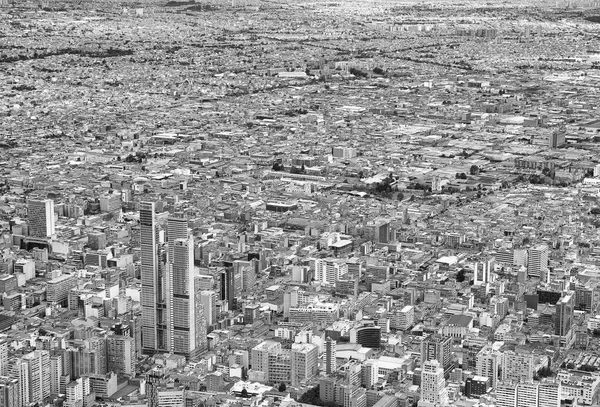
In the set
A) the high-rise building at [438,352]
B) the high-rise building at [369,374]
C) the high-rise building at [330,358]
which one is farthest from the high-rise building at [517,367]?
the high-rise building at [330,358]

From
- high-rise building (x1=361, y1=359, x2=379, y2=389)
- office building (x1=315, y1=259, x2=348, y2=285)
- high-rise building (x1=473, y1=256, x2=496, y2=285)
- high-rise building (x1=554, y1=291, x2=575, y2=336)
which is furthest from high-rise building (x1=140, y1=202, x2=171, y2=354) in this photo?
high-rise building (x1=473, y1=256, x2=496, y2=285)

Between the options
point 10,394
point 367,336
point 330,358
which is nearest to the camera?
point 10,394

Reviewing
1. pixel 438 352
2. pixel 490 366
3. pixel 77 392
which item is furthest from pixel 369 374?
pixel 77 392

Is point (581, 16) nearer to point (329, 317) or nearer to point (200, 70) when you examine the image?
point (200, 70)

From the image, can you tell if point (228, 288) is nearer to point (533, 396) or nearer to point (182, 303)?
point (182, 303)

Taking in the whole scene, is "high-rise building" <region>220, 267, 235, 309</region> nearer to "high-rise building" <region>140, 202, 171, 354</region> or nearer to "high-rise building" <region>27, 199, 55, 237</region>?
"high-rise building" <region>140, 202, 171, 354</region>


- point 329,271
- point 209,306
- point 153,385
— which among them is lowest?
point 153,385

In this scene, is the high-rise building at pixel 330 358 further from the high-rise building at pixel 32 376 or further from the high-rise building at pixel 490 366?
the high-rise building at pixel 32 376
